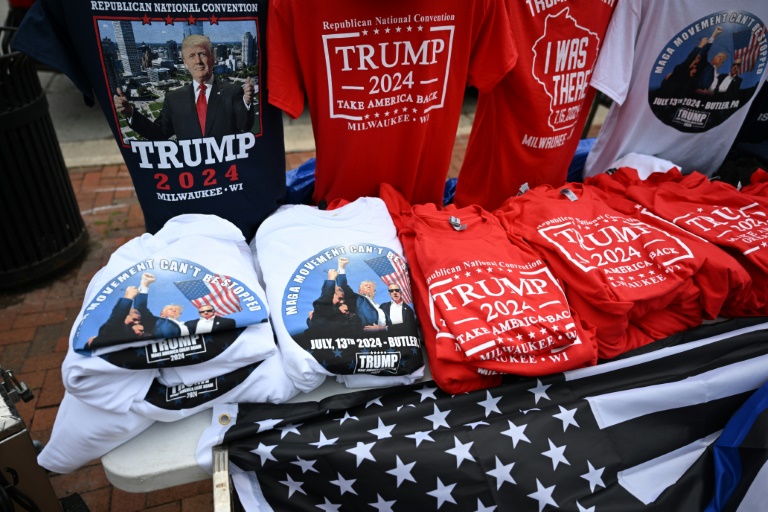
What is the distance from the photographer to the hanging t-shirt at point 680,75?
6.32 ft

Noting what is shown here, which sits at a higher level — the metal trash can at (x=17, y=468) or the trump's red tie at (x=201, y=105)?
the trump's red tie at (x=201, y=105)

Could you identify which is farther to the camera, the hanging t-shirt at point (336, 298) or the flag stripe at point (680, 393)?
the flag stripe at point (680, 393)

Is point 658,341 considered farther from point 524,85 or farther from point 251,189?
point 251,189

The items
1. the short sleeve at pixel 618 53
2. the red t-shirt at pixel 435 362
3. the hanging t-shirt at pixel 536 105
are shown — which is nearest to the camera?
the red t-shirt at pixel 435 362

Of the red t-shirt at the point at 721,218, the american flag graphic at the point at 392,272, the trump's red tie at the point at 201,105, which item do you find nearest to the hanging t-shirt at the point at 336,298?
the american flag graphic at the point at 392,272

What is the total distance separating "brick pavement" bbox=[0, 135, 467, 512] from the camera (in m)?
2.03

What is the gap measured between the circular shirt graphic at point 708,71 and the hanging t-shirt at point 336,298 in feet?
4.51

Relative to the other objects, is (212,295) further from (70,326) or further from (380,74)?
(70,326)

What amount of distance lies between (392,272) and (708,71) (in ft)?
5.33

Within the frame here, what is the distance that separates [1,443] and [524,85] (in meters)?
1.90

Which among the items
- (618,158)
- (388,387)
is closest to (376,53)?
(388,387)

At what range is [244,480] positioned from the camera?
1.30 m

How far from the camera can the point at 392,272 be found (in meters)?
1.50

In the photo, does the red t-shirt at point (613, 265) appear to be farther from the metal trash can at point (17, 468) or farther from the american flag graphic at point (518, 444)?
the metal trash can at point (17, 468)
